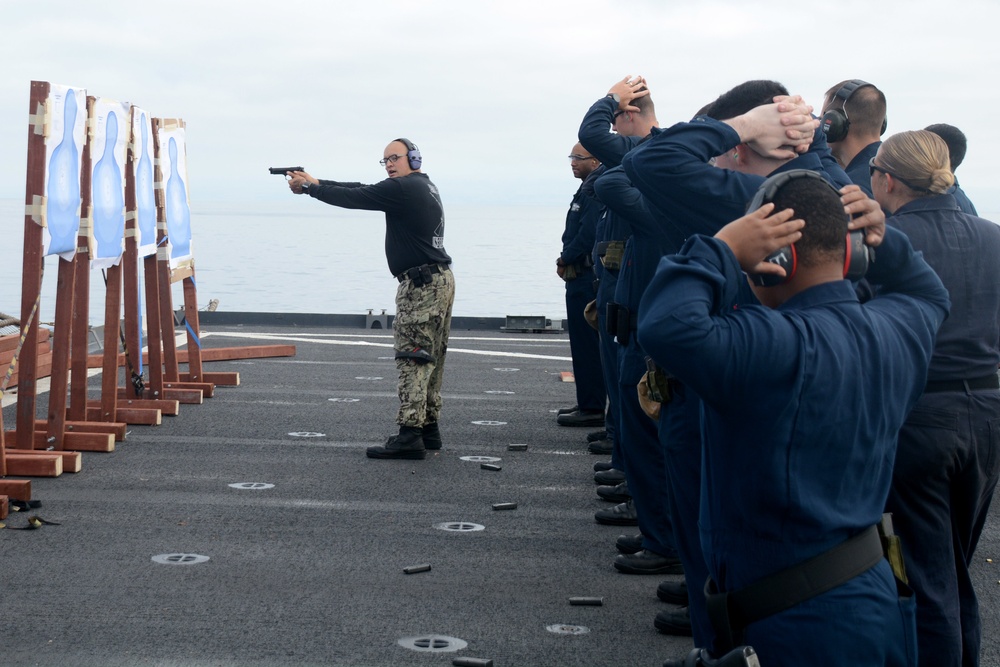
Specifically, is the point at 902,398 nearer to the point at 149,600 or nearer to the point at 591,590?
the point at 591,590

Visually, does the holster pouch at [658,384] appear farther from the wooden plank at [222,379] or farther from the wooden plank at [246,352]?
the wooden plank at [246,352]

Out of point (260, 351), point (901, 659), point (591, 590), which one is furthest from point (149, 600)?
point (260, 351)

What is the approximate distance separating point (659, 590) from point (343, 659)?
1356 mm

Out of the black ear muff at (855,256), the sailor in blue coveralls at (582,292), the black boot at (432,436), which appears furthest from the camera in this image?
the sailor in blue coveralls at (582,292)

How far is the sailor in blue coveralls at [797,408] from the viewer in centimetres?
216

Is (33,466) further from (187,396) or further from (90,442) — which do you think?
(187,396)

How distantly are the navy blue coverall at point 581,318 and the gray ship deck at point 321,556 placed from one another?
1.03ft

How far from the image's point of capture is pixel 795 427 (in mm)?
2182

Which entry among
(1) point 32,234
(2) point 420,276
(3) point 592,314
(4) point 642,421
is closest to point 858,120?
(4) point 642,421

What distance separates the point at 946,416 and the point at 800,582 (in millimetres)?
1466

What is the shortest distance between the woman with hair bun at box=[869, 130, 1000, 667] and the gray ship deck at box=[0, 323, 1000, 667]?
2.52 ft

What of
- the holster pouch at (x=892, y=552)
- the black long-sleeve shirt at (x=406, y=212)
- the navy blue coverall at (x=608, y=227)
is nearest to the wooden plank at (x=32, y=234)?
the black long-sleeve shirt at (x=406, y=212)

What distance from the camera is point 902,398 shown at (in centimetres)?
231

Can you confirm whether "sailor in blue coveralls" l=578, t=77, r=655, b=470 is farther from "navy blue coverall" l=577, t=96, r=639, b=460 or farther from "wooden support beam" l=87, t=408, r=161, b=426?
"wooden support beam" l=87, t=408, r=161, b=426
